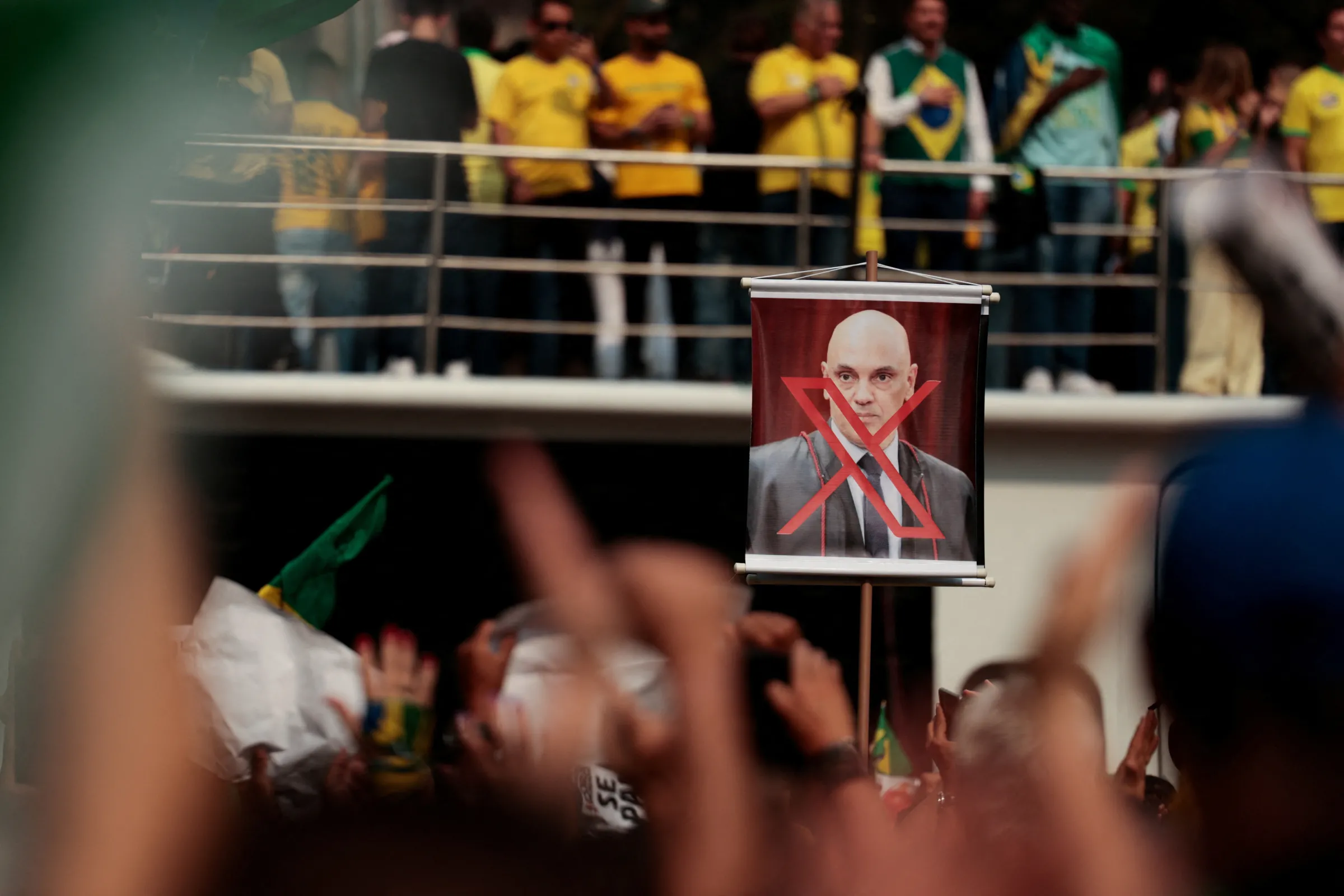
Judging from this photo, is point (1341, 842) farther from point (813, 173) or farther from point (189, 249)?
point (189, 249)

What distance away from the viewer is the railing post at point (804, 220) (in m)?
5.70

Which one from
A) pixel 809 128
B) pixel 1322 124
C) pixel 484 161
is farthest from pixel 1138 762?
pixel 1322 124

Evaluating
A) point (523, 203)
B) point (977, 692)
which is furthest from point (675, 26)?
point (977, 692)

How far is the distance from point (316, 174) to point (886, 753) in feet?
9.38

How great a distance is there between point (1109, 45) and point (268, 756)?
5.10 meters

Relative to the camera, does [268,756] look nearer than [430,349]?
Yes

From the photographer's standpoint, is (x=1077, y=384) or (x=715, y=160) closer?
(x=715, y=160)

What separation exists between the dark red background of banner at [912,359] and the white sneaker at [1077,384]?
2972 millimetres

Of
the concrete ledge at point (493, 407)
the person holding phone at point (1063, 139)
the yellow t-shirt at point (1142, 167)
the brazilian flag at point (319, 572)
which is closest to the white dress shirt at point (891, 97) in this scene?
the person holding phone at point (1063, 139)

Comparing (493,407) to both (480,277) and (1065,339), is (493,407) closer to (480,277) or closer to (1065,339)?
(480,277)

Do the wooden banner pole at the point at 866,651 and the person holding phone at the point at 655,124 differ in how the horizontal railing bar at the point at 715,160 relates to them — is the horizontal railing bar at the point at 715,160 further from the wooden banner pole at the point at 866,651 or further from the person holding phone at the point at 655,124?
the wooden banner pole at the point at 866,651

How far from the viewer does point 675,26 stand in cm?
786

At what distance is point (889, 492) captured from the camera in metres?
3.27

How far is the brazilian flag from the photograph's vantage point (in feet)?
11.1
